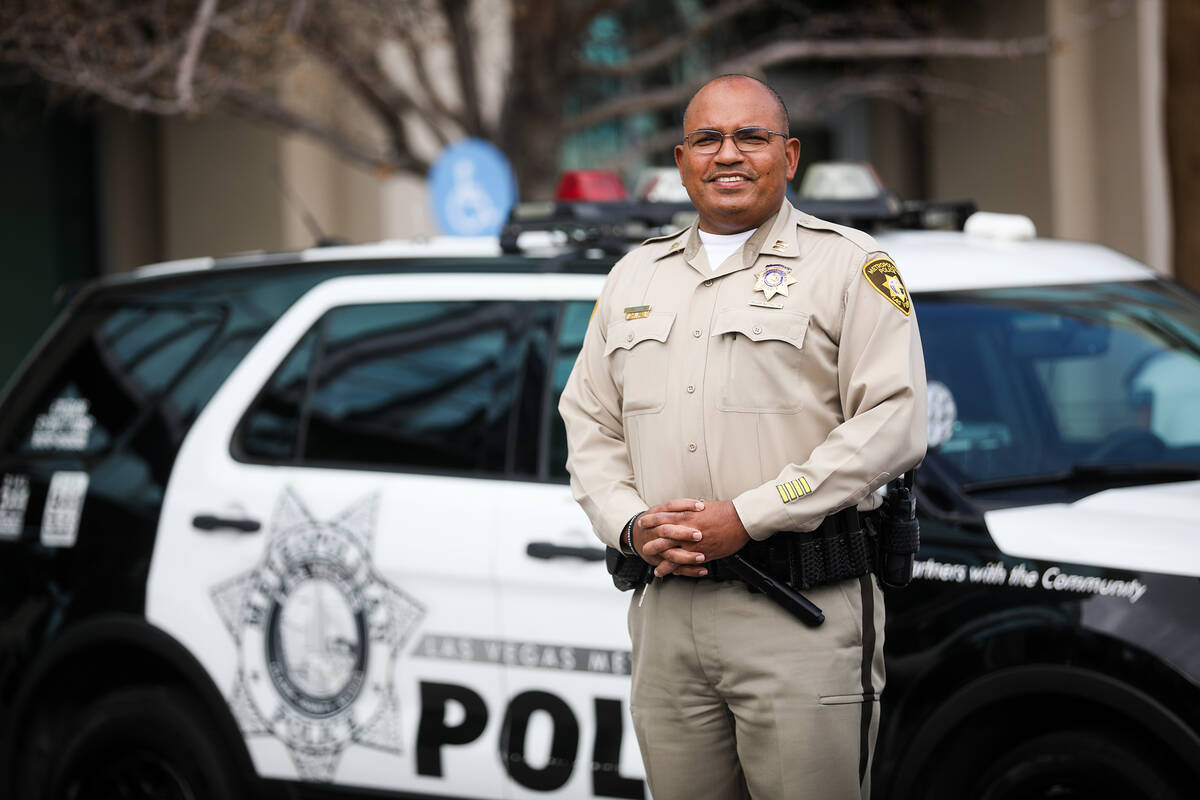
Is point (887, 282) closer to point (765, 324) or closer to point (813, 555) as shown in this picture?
point (765, 324)

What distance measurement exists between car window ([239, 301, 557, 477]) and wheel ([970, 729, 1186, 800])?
122 cm

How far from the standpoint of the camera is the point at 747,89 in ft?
8.25

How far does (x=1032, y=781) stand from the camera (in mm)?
2883

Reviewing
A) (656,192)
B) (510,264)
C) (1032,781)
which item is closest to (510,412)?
(510,264)

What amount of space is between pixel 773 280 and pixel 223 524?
1793 millimetres

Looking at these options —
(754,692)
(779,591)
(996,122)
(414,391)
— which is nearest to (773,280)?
(779,591)

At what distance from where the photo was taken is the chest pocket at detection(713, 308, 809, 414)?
8.08 feet

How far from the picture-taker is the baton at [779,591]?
7.99ft

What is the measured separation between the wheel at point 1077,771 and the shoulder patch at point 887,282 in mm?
976

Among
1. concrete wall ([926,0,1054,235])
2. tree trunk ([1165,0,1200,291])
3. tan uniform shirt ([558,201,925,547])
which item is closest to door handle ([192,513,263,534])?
tan uniform shirt ([558,201,925,547])

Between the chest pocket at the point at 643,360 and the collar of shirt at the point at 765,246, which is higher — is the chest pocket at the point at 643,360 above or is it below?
below

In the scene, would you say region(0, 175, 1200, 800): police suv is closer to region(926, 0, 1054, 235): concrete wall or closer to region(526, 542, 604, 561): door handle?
region(526, 542, 604, 561): door handle

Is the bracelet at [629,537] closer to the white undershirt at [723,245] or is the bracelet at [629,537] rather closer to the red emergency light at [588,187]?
the white undershirt at [723,245]

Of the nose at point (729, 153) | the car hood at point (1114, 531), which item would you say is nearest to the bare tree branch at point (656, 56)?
the car hood at point (1114, 531)
